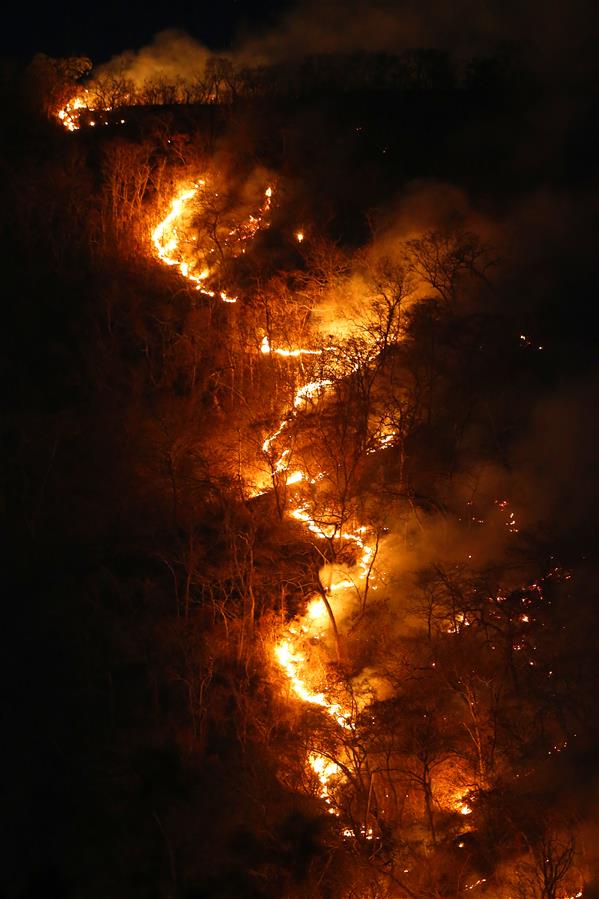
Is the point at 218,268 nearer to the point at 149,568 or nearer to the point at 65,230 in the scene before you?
the point at 65,230

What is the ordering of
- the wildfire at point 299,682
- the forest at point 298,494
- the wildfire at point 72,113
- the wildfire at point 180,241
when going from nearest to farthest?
the forest at point 298,494 < the wildfire at point 299,682 < the wildfire at point 180,241 < the wildfire at point 72,113

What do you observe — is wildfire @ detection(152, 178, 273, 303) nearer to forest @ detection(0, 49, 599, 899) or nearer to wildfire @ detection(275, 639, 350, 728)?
forest @ detection(0, 49, 599, 899)

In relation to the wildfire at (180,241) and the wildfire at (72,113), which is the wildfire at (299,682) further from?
the wildfire at (72,113)

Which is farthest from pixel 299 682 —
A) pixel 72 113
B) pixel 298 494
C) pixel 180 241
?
pixel 72 113

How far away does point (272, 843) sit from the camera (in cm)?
1218

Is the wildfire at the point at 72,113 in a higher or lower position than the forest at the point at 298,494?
higher

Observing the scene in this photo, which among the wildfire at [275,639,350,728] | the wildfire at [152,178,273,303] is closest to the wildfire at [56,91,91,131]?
the wildfire at [152,178,273,303]

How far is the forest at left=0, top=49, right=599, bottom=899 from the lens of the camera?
12.0 m

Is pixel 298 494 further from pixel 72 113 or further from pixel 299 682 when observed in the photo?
pixel 72 113

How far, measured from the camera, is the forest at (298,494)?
12.0m

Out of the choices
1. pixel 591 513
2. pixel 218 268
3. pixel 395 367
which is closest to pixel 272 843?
pixel 591 513

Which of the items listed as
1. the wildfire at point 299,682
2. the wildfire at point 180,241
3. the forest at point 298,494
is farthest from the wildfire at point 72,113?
the wildfire at point 299,682

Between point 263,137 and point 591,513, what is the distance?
12.4m

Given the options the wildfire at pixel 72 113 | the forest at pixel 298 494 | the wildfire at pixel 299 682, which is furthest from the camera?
the wildfire at pixel 72 113
